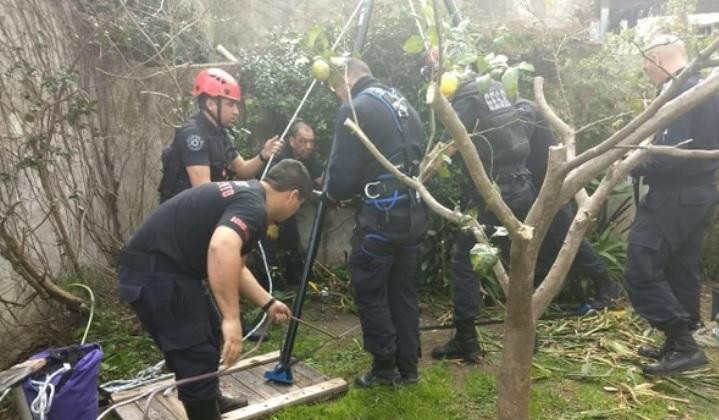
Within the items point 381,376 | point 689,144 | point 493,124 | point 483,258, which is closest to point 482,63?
point 483,258

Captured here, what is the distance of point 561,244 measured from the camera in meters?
5.10

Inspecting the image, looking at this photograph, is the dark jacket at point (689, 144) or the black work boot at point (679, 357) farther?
the black work boot at point (679, 357)

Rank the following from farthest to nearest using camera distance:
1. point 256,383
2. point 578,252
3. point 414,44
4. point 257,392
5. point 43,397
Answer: point 578,252 < point 256,383 < point 257,392 < point 43,397 < point 414,44

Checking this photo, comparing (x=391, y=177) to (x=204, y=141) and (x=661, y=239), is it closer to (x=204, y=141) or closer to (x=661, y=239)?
(x=204, y=141)

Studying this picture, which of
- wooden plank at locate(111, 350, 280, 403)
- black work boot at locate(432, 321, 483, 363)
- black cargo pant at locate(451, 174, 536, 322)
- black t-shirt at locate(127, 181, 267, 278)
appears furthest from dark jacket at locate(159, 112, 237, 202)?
black work boot at locate(432, 321, 483, 363)

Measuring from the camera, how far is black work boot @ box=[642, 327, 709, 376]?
13.1 ft

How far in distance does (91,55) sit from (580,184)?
4794 millimetres

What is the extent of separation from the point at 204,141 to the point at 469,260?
6.90 feet

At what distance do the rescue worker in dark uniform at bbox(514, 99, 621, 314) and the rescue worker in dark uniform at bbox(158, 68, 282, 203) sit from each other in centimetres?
247

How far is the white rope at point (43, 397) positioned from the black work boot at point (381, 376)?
6.48 feet

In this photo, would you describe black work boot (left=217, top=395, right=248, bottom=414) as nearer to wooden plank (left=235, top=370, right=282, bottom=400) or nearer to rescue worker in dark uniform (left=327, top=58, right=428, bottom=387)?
wooden plank (left=235, top=370, right=282, bottom=400)

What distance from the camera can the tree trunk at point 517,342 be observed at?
2219 millimetres

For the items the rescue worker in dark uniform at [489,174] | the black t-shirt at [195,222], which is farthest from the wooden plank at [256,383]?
the rescue worker in dark uniform at [489,174]

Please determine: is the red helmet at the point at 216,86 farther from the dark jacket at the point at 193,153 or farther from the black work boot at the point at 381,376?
the black work boot at the point at 381,376
